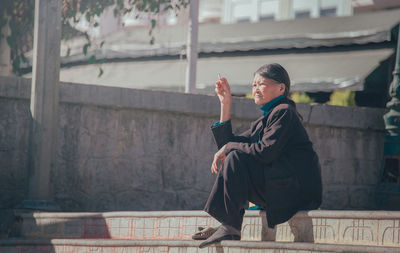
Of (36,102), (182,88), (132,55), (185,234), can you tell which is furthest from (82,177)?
(132,55)

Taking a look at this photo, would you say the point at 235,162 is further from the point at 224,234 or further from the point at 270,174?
the point at 224,234

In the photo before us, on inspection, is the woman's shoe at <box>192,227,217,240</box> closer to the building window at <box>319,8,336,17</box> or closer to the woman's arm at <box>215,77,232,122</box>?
the woman's arm at <box>215,77,232,122</box>

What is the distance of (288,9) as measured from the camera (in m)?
21.5

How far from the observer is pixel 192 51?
34.2 ft

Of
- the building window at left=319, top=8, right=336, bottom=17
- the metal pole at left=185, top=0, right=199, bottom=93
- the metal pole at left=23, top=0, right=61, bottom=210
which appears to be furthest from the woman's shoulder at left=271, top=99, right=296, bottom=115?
the building window at left=319, top=8, right=336, bottom=17

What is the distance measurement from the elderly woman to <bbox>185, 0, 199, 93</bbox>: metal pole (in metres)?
5.28

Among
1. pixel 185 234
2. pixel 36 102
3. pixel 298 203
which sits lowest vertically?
pixel 185 234

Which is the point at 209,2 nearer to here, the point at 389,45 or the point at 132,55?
the point at 132,55

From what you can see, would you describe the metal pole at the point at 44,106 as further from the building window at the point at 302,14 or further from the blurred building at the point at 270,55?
the building window at the point at 302,14

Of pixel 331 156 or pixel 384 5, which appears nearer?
pixel 331 156

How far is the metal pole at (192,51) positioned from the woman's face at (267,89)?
5.19m

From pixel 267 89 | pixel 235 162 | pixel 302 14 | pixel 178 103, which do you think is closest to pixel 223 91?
pixel 267 89

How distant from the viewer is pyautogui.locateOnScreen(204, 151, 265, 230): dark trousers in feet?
15.7

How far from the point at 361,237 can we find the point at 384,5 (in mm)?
16387
